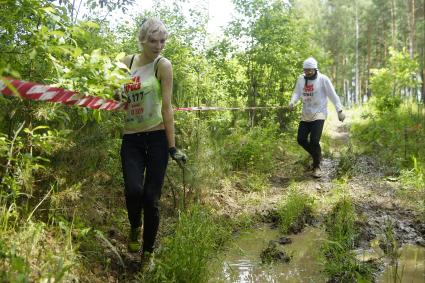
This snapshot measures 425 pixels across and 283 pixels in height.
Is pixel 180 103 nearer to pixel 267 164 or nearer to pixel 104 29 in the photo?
pixel 104 29

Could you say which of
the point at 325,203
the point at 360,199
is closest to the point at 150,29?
the point at 325,203

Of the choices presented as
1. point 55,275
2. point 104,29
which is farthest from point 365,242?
point 104,29

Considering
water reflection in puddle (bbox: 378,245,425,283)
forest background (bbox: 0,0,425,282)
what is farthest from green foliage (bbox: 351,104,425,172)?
water reflection in puddle (bbox: 378,245,425,283)

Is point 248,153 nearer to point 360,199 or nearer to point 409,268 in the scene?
point 360,199

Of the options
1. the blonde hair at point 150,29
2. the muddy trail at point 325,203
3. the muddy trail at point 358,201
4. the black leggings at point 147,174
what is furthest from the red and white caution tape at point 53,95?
the muddy trail at point 358,201

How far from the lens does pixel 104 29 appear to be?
17.5 ft

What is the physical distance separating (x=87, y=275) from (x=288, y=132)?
8588 millimetres

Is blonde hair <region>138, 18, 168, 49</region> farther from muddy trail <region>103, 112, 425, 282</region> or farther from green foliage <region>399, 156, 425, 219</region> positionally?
green foliage <region>399, 156, 425, 219</region>

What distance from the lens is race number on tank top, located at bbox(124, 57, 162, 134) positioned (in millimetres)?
3439

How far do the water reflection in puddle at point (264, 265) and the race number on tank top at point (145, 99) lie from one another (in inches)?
54.2

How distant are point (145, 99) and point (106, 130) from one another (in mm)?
1108

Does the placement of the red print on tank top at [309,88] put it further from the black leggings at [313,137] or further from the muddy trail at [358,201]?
the muddy trail at [358,201]

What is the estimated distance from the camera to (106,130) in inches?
172

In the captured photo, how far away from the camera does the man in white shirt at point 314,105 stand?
7.48m
